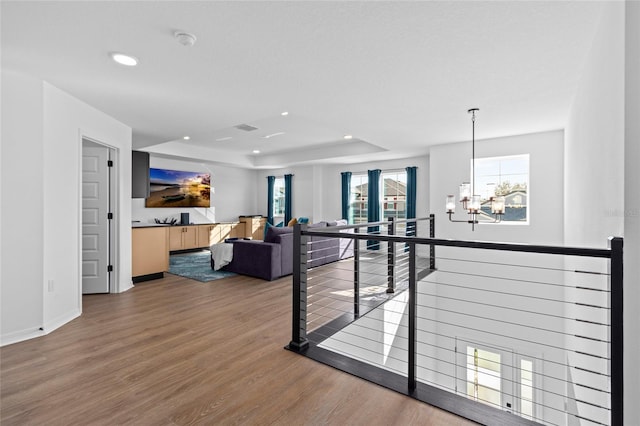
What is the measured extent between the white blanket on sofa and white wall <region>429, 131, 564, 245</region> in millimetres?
3908

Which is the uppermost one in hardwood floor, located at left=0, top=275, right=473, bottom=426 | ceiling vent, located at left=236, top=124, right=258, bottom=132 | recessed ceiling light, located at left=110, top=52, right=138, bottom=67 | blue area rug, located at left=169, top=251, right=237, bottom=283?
ceiling vent, located at left=236, top=124, right=258, bottom=132

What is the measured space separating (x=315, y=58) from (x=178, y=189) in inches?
276

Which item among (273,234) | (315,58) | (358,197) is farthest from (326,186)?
(315,58)

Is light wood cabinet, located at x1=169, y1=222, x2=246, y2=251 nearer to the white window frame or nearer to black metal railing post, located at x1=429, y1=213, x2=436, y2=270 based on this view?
the white window frame

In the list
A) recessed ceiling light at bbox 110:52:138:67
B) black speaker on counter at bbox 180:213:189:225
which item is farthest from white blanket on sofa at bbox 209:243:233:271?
recessed ceiling light at bbox 110:52:138:67

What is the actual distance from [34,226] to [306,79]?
9.66ft

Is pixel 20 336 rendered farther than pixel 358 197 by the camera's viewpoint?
No

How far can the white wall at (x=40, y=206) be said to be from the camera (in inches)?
111

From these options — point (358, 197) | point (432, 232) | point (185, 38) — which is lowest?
point (432, 232)

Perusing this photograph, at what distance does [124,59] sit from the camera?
101 inches

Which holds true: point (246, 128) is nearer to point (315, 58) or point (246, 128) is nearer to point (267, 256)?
point (267, 256)

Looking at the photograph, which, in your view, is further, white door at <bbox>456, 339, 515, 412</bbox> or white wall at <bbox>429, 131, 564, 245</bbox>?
white door at <bbox>456, 339, 515, 412</bbox>

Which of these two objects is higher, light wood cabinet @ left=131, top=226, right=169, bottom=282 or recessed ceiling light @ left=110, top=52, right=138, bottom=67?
recessed ceiling light @ left=110, top=52, right=138, bottom=67

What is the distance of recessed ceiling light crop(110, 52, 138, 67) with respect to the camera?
8.14ft
